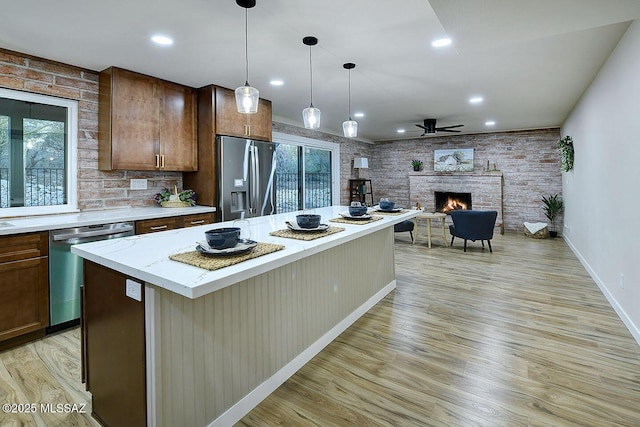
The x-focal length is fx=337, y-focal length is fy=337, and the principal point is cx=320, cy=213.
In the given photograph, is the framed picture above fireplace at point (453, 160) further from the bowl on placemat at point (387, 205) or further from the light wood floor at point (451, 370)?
the bowl on placemat at point (387, 205)

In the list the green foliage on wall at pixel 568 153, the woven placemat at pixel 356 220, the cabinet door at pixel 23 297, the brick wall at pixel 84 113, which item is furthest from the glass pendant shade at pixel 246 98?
the green foliage on wall at pixel 568 153

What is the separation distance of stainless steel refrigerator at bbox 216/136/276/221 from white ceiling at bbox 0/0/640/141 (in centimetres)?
71

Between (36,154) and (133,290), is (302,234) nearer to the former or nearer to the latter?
(133,290)

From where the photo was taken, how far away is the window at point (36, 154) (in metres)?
2.96

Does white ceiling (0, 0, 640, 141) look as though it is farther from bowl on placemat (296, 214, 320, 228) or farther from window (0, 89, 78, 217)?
bowl on placemat (296, 214, 320, 228)

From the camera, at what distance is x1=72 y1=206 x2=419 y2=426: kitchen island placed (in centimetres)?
133

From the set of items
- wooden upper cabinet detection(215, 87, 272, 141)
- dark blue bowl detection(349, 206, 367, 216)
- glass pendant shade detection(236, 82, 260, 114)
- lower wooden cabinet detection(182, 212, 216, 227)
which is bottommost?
lower wooden cabinet detection(182, 212, 216, 227)

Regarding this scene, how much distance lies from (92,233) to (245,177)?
178cm

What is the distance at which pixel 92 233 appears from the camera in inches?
111

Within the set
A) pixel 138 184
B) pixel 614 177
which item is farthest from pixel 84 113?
pixel 614 177

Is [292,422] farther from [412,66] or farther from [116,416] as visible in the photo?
[412,66]

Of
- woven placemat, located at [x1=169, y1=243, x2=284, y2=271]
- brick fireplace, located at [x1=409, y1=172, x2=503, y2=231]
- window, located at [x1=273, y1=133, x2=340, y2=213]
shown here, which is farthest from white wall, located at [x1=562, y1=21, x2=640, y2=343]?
window, located at [x1=273, y1=133, x2=340, y2=213]

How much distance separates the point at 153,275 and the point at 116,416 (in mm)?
863

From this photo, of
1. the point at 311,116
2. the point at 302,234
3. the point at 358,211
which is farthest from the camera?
the point at 311,116
